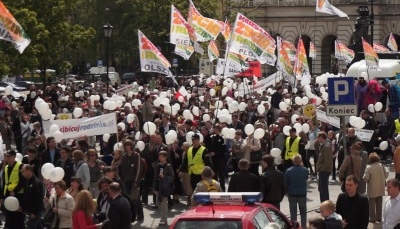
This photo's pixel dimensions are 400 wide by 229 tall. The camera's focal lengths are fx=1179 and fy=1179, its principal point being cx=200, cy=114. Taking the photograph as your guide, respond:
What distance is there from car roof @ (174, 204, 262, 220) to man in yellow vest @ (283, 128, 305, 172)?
9857mm

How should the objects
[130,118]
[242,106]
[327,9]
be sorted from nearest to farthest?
1. [130,118]
2. [242,106]
3. [327,9]

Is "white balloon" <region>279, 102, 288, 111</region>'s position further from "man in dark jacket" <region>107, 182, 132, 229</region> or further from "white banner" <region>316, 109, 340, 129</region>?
"man in dark jacket" <region>107, 182, 132, 229</region>

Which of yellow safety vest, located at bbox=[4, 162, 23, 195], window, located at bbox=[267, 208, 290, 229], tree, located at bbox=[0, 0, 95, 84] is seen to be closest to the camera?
window, located at bbox=[267, 208, 290, 229]

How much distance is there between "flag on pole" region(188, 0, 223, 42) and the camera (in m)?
35.8

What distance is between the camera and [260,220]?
13.8 metres

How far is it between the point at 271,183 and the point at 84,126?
4.61 metres

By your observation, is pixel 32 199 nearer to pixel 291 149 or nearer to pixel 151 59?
pixel 291 149

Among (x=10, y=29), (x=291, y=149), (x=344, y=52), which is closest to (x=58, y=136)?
(x=10, y=29)

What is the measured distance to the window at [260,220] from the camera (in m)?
13.6

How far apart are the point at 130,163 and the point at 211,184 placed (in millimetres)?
3380

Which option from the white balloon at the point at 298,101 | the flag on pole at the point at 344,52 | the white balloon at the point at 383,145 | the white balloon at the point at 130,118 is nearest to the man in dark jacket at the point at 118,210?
the white balloon at the point at 130,118

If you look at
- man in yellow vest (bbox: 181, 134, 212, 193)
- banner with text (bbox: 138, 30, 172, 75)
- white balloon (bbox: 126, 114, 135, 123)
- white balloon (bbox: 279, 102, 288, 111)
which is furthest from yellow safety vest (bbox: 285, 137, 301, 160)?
white balloon (bbox: 279, 102, 288, 111)

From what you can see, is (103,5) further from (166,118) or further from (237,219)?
(237,219)

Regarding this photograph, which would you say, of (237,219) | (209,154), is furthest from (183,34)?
(237,219)
